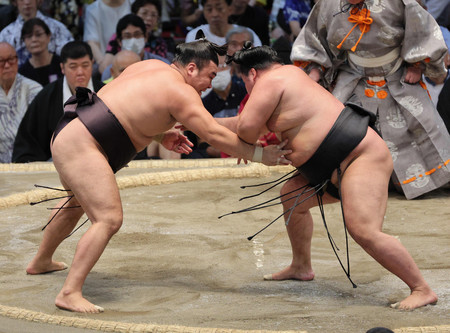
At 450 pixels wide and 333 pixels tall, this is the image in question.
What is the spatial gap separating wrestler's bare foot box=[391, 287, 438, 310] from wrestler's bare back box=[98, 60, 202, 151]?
84cm

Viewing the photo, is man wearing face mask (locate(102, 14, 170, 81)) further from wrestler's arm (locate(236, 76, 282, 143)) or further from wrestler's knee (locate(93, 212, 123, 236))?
wrestler's knee (locate(93, 212, 123, 236))

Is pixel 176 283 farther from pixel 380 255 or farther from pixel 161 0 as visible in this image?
pixel 161 0

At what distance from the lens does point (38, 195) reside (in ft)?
12.4

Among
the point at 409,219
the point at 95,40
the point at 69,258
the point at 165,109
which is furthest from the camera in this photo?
the point at 95,40

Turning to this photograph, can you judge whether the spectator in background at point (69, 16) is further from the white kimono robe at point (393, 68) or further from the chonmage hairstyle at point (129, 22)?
the white kimono robe at point (393, 68)

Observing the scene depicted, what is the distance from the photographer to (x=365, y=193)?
226 cm

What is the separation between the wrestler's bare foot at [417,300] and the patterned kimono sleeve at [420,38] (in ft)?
5.67

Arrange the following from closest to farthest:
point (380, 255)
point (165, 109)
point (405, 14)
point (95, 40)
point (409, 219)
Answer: point (380, 255)
point (165, 109)
point (409, 219)
point (405, 14)
point (95, 40)

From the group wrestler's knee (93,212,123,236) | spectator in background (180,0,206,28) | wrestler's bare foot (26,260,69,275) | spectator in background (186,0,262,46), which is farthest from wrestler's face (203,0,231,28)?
wrestler's knee (93,212,123,236)

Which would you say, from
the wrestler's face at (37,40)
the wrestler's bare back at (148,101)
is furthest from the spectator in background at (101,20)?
the wrestler's bare back at (148,101)

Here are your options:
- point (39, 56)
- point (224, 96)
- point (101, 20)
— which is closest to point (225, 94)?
point (224, 96)

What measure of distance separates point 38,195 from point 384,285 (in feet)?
6.31

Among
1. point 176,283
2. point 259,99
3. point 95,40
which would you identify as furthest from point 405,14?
point 95,40

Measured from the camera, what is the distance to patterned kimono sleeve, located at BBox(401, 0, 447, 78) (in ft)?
12.1
